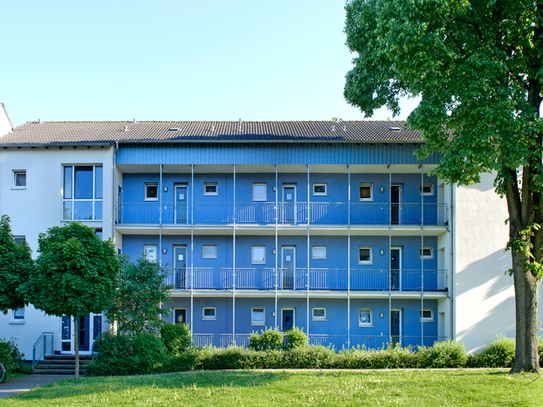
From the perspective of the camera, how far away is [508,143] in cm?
1222

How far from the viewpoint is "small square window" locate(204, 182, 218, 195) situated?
20906 mm

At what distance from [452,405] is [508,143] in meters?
6.37

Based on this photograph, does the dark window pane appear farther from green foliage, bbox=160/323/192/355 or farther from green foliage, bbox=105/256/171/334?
green foliage, bbox=160/323/192/355

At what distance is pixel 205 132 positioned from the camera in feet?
69.9

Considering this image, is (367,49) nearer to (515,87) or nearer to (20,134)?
(515,87)

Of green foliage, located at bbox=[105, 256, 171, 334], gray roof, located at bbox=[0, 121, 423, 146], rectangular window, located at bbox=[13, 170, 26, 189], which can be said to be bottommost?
green foliage, located at bbox=[105, 256, 171, 334]

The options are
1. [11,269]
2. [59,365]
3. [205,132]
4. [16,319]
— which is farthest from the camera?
[205,132]

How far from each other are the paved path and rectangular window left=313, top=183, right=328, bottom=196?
11.7 m

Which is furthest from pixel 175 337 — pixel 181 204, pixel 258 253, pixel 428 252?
pixel 428 252

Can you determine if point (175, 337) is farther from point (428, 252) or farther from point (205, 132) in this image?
point (428, 252)

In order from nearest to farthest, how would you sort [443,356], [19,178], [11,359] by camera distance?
[11,359] → [443,356] → [19,178]

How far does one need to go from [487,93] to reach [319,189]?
9401 mm

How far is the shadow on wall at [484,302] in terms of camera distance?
718 inches

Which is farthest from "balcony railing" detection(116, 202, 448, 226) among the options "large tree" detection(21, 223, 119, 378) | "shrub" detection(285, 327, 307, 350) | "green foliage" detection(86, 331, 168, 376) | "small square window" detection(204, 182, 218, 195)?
"green foliage" detection(86, 331, 168, 376)
